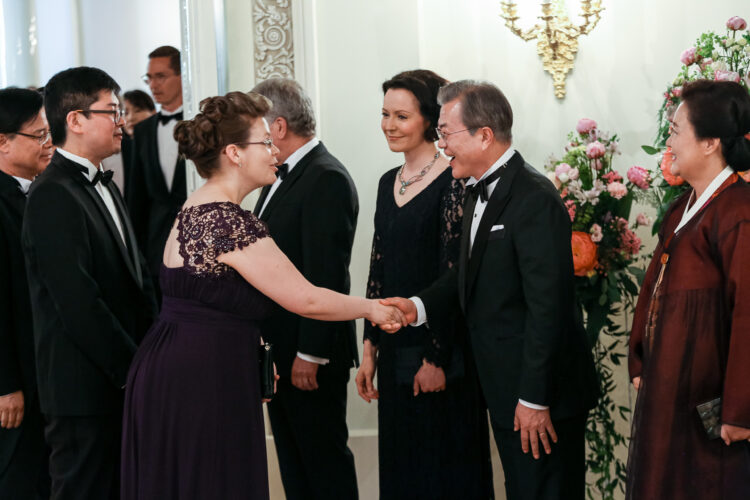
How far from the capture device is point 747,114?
2488 mm

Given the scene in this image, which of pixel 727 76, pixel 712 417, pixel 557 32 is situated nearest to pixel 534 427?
pixel 712 417

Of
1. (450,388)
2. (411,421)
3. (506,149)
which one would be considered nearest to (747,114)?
(506,149)

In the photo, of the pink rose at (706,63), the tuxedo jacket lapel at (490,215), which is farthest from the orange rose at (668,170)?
the tuxedo jacket lapel at (490,215)

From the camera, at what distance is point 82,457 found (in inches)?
113

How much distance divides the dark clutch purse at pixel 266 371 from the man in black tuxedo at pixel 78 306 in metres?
0.52

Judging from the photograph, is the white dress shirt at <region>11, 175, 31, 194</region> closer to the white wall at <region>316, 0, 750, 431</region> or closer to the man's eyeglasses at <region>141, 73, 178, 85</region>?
the man's eyeglasses at <region>141, 73, 178, 85</region>

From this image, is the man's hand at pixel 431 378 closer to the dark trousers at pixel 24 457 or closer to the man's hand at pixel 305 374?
the man's hand at pixel 305 374

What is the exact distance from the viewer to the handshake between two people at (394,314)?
9.79ft

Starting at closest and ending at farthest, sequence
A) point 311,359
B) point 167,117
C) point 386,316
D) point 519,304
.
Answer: point 519,304, point 386,316, point 311,359, point 167,117

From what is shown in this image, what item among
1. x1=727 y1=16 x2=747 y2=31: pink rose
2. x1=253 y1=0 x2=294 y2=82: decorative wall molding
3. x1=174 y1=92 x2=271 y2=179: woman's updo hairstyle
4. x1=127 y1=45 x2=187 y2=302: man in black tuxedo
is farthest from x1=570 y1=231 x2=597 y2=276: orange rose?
x1=127 y1=45 x2=187 y2=302: man in black tuxedo

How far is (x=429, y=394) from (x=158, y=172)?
2.11 metres

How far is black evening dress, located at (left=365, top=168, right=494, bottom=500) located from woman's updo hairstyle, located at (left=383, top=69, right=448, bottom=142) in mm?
228

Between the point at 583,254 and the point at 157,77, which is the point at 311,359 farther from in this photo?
the point at 157,77

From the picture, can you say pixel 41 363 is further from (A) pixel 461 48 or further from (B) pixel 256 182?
(A) pixel 461 48
